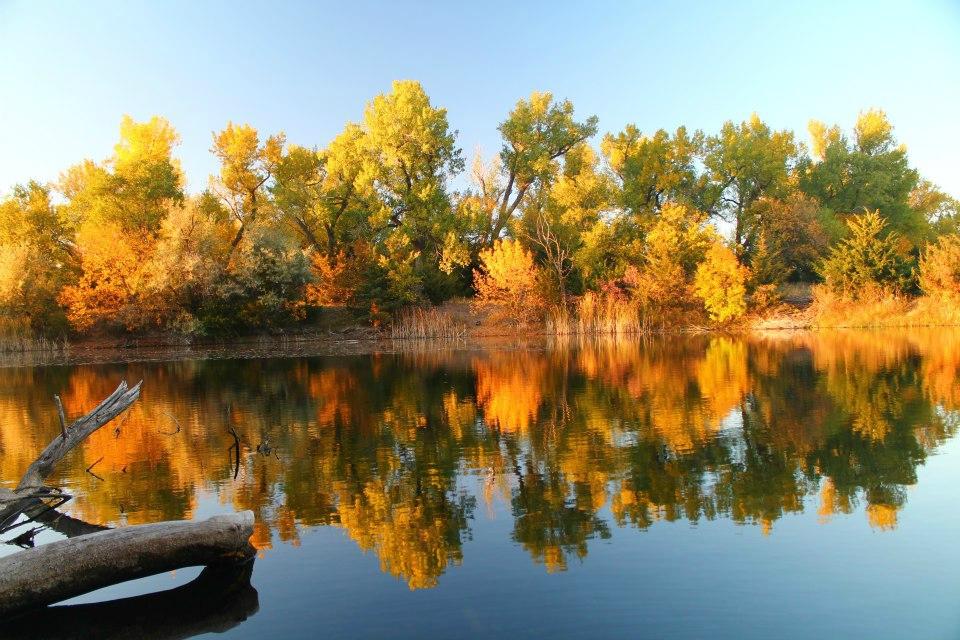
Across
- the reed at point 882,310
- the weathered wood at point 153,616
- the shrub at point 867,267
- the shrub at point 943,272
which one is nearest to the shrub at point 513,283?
the reed at point 882,310

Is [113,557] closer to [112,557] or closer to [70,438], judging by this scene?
[112,557]

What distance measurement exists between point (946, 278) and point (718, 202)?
1650 centimetres

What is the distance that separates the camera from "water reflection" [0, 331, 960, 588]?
26.4 ft

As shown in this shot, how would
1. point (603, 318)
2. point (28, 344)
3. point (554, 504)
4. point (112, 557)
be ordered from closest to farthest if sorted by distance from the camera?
1. point (112, 557)
2. point (554, 504)
3. point (28, 344)
4. point (603, 318)

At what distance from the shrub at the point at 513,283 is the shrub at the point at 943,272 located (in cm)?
2179

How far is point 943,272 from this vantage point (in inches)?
1487

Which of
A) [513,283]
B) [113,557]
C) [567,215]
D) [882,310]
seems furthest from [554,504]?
[567,215]

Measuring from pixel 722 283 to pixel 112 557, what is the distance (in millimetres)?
41514

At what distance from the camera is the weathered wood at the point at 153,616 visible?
5691 mm

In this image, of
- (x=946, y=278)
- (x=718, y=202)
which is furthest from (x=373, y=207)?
(x=946, y=278)

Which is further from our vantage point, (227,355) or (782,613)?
(227,355)

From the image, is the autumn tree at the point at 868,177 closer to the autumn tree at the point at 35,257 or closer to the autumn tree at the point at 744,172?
the autumn tree at the point at 744,172

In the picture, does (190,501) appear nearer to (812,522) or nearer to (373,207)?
(812,522)

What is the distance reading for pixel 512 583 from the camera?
6.30 m
